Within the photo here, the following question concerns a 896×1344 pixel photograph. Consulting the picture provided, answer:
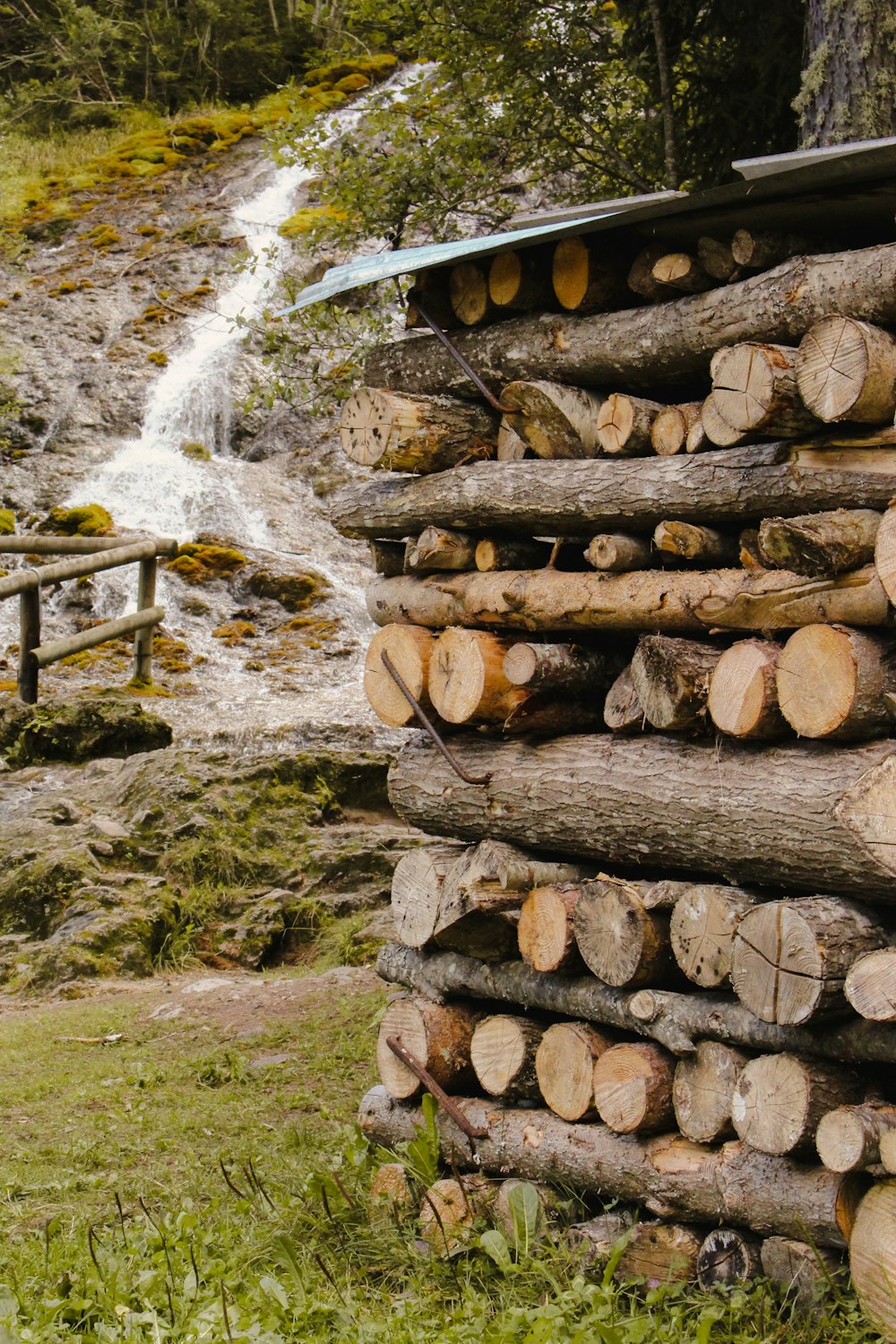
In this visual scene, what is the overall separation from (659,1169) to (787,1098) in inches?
21.8

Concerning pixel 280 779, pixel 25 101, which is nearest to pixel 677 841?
pixel 280 779

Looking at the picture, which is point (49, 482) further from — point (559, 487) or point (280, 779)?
point (559, 487)

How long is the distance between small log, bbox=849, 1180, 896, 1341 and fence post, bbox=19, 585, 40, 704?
312 inches

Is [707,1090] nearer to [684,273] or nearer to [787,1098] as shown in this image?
[787,1098]

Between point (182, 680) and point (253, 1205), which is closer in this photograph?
point (253, 1205)

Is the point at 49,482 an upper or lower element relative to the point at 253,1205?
upper

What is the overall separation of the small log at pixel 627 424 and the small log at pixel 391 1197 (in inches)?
100

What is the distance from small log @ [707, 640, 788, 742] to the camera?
361 cm

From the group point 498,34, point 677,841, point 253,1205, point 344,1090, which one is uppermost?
point 498,34

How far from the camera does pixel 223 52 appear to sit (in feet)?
79.2

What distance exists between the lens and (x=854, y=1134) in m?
3.24

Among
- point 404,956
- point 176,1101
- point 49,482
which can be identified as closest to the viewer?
point 404,956

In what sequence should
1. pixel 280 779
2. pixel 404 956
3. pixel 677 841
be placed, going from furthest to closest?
pixel 280 779 → pixel 404 956 → pixel 677 841

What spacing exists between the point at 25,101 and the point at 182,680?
16.3m
